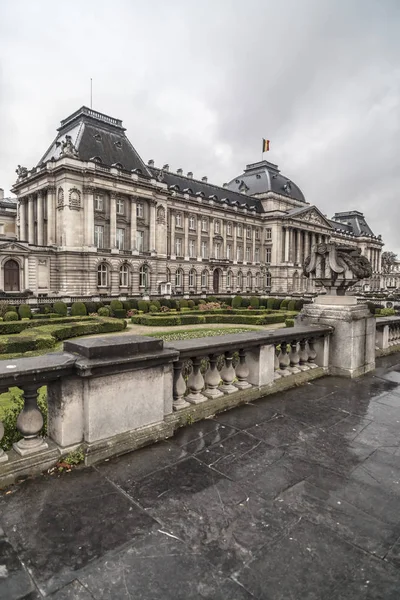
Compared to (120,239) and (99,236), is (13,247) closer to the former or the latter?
(99,236)

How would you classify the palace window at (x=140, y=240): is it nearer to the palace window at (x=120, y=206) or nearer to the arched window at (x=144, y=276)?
the arched window at (x=144, y=276)

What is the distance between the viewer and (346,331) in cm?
718

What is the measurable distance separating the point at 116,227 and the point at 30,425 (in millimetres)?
44209

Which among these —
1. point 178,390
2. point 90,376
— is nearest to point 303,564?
point 90,376

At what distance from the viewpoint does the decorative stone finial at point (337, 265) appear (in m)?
7.01

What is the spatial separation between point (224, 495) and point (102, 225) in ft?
147

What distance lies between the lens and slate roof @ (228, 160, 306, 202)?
239 ft

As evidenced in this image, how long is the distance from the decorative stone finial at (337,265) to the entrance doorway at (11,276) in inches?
1481

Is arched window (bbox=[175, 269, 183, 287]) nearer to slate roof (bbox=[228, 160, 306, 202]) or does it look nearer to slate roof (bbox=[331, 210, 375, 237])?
slate roof (bbox=[228, 160, 306, 202])

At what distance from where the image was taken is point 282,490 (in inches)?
122

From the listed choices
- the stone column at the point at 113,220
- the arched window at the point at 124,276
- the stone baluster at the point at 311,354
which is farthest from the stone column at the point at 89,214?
the stone baluster at the point at 311,354

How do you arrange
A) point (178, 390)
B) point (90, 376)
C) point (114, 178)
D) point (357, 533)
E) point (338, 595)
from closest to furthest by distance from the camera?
point (338, 595) → point (357, 533) → point (90, 376) → point (178, 390) → point (114, 178)

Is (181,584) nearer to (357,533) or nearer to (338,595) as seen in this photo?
(338,595)

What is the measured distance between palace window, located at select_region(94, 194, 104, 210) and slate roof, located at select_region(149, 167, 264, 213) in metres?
10.2
